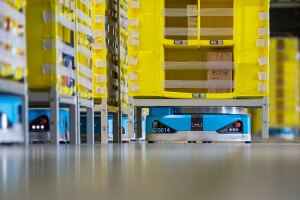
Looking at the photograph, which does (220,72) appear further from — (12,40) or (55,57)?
(12,40)

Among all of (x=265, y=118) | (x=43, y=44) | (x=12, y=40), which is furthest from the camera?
(x=265, y=118)

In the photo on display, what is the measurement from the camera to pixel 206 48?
761 cm

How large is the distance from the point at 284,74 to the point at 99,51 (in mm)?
12456

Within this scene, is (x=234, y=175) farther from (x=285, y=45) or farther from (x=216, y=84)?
(x=285, y=45)

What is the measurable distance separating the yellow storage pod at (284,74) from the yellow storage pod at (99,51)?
474 inches

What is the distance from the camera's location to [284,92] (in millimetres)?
18594

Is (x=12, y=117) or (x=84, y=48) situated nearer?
(x=12, y=117)

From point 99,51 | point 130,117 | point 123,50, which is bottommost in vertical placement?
point 130,117

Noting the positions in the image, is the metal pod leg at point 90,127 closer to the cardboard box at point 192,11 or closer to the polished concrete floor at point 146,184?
the cardboard box at point 192,11

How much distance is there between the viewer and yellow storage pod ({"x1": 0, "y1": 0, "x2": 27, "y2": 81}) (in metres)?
3.51

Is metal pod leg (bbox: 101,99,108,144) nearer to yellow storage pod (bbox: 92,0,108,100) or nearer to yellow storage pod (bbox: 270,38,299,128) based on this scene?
yellow storage pod (bbox: 92,0,108,100)

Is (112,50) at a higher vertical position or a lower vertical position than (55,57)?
higher

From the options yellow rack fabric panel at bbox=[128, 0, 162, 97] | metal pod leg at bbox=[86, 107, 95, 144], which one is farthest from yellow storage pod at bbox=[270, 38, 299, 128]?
metal pod leg at bbox=[86, 107, 95, 144]

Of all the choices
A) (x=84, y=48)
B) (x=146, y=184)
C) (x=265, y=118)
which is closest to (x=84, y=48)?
(x=84, y=48)
